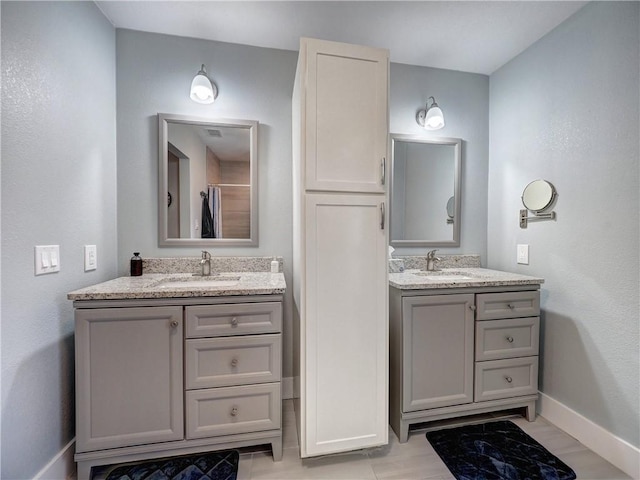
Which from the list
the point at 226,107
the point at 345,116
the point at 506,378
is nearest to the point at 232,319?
the point at 345,116

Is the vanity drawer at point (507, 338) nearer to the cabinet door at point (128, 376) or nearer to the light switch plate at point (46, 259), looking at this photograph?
the cabinet door at point (128, 376)

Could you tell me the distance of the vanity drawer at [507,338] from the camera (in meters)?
1.66

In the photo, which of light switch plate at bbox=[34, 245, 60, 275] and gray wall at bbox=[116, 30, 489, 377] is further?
gray wall at bbox=[116, 30, 489, 377]

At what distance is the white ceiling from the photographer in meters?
1.61

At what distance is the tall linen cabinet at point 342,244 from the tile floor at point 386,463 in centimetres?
11

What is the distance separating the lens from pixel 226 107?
1.92 meters

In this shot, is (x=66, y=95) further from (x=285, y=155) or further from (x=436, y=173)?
(x=436, y=173)

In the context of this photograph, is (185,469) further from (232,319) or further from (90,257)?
(90,257)

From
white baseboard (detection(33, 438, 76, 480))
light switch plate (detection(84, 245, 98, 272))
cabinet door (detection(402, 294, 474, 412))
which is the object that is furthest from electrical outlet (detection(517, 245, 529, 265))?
white baseboard (detection(33, 438, 76, 480))

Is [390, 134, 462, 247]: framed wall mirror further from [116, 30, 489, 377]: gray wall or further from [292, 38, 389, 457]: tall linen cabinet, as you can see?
[292, 38, 389, 457]: tall linen cabinet

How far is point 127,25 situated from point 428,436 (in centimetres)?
306

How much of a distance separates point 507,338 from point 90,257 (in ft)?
7.92

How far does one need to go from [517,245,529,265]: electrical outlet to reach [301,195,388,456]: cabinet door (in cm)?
122

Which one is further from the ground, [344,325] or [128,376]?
[344,325]
